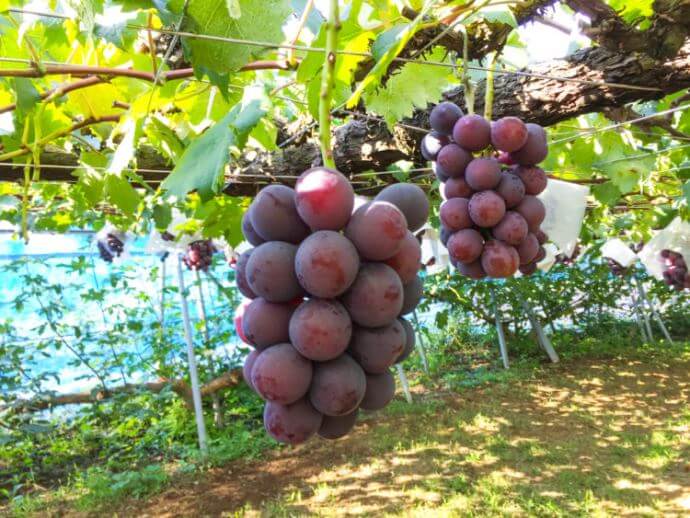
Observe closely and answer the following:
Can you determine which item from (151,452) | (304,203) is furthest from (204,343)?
(304,203)

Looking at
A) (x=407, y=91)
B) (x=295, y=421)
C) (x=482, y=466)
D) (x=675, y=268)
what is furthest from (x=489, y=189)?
(x=675, y=268)

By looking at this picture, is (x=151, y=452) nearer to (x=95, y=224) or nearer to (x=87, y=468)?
(x=87, y=468)

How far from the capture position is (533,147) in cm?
140

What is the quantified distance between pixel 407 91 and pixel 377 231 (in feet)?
3.20

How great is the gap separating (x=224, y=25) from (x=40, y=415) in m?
5.75

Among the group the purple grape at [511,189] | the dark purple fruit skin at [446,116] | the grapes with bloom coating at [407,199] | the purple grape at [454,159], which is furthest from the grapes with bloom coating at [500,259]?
the grapes with bloom coating at [407,199]

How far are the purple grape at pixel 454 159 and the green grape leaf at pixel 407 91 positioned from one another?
8.8 inches

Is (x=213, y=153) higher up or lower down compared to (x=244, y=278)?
higher up

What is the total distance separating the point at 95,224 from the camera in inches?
197

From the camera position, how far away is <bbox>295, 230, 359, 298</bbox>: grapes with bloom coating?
27.3 inches

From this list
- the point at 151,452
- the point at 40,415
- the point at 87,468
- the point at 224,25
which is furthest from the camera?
the point at 40,415

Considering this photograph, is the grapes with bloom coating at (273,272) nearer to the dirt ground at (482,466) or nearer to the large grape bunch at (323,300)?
the large grape bunch at (323,300)

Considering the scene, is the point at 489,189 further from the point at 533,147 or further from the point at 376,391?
the point at 376,391

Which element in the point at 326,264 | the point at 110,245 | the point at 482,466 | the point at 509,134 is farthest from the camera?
the point at 110,245
